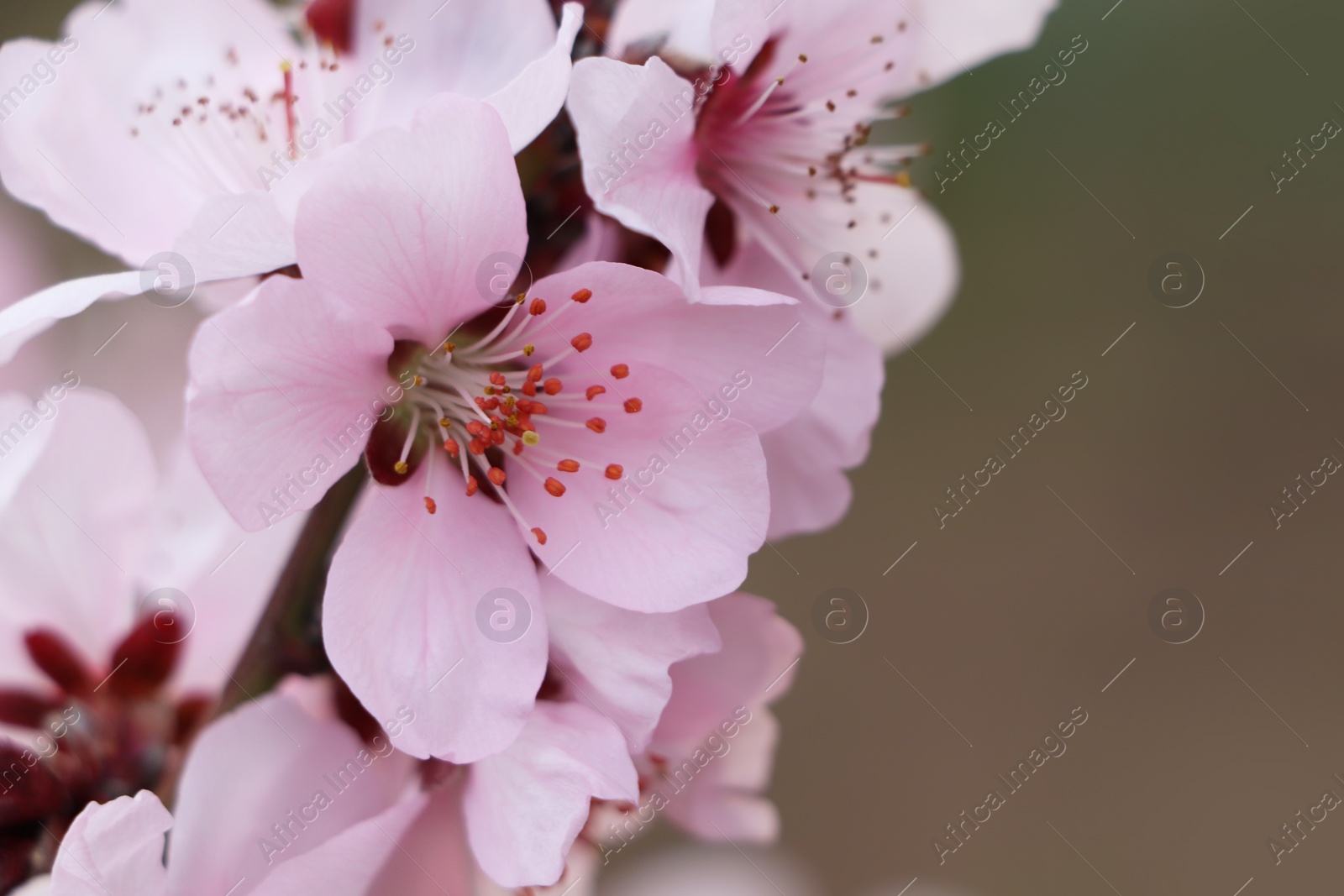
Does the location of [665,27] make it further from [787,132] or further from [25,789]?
[25,789]

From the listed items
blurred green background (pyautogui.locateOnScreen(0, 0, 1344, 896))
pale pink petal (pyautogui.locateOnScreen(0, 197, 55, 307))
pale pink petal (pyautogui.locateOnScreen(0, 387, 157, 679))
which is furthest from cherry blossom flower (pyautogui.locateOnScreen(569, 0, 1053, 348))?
blurred green background (pyautogui.locateOnScreen(0, 0, 1344, 896))

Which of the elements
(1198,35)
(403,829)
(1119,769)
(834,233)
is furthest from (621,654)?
(1198,35)

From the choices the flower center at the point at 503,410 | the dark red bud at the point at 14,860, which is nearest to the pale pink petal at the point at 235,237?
the flower center at the point at 503,410

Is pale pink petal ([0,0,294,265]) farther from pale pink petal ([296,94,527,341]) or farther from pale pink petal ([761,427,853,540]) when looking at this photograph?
pale pink petal ([761,427,853,540])

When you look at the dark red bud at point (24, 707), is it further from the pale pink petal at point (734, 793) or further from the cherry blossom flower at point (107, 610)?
the pale pink petal at point (734, 793)

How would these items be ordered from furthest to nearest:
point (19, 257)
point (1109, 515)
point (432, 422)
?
1. point (1109, 515)
2. point (19, 257)
3. point (432, 422)

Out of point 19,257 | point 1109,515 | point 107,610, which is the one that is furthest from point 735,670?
point 1109,515

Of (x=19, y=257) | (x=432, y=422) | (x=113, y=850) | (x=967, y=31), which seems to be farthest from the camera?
(x=19, y=257)
